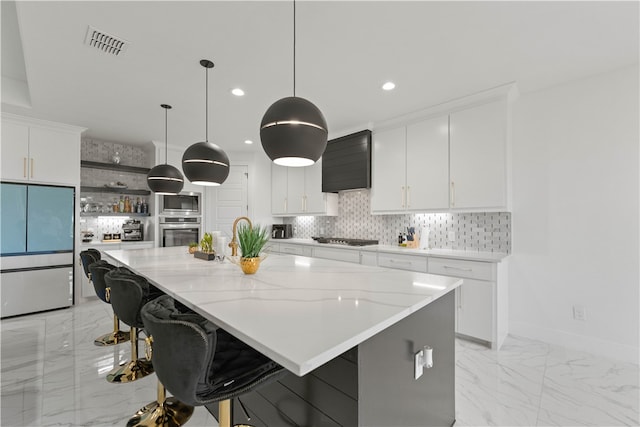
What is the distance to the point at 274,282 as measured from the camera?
1713mm

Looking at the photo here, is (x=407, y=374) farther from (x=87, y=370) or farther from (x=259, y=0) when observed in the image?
(x=87, y=370)

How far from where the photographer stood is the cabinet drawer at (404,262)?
10.8ft

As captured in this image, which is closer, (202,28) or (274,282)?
(274,282)

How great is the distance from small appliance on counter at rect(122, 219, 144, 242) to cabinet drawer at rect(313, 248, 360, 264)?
10.5 ft

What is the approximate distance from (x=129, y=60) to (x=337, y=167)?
2.83 m

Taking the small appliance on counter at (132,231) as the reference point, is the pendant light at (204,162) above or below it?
above

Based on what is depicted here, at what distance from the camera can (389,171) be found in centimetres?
393

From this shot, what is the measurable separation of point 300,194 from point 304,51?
3037 millimetres

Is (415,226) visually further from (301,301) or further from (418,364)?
(301,301)

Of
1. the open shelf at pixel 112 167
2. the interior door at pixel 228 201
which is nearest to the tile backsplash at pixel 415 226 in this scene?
the interior door at pixel 228 201

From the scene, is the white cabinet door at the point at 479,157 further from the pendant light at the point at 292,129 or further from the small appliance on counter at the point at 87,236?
the small appliance on counter at the point at 87,236

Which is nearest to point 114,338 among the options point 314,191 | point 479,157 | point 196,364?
point 196,364

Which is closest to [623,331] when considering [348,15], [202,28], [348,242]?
[348,242]

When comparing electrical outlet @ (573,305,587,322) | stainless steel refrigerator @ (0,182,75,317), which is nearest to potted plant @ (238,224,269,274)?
electrical outlet @ (573,305,587,322)
